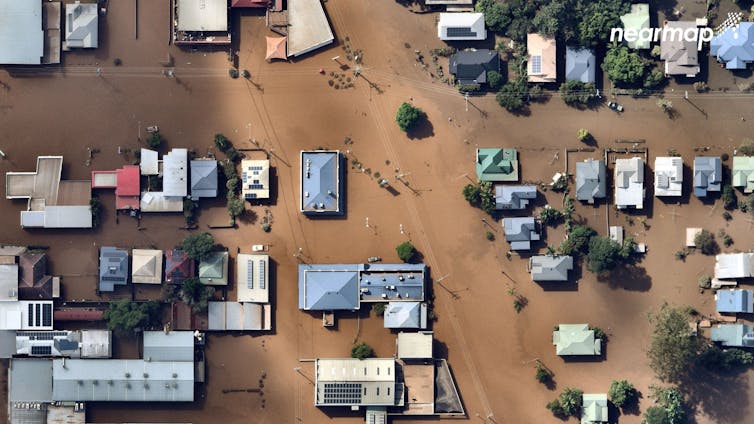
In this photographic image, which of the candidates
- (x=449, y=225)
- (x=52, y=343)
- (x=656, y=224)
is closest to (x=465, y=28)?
(x=449, y=225)

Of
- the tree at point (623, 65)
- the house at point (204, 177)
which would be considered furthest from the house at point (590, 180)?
the house at point (204, 177)

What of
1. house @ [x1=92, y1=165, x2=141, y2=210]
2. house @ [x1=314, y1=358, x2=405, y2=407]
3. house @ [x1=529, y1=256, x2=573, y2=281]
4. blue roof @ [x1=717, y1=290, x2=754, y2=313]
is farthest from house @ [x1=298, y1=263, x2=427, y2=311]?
blue roof @ [x1=717, y1=290, x2=754, y2=313]

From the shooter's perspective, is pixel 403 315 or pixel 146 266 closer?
pixel 403 315

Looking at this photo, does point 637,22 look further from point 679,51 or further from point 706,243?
point 706,243

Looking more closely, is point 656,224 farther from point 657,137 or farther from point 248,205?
point 248,205

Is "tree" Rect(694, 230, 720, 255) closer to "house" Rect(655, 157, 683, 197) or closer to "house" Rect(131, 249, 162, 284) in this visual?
"house" Rect(655, 157, 683, 197)

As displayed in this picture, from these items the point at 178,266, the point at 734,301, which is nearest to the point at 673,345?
the point at 734,301
